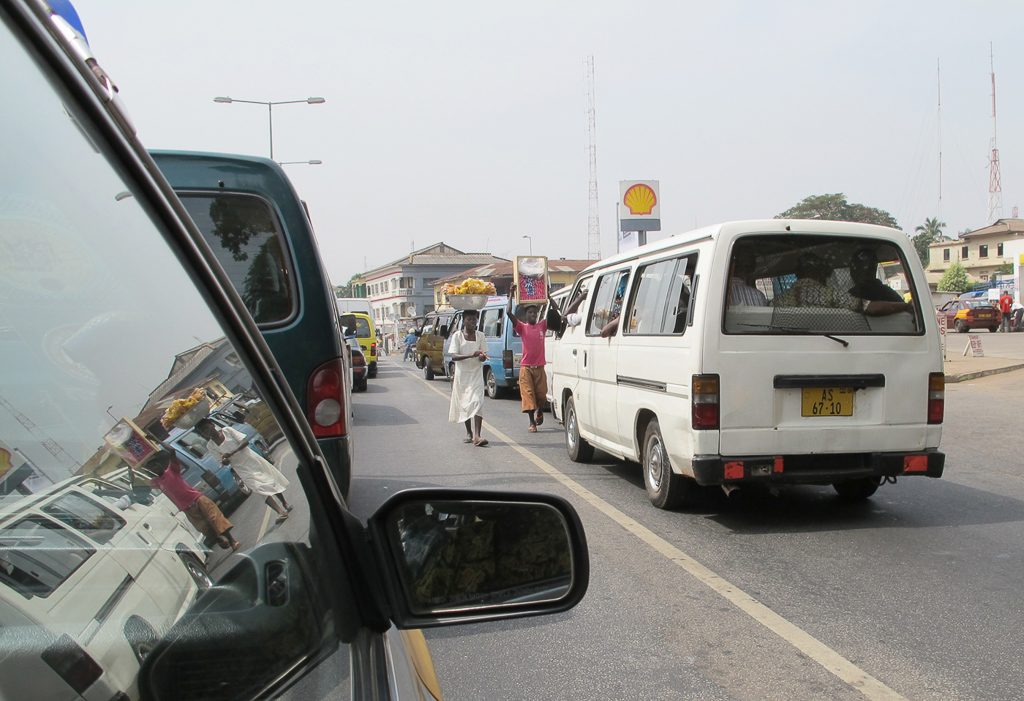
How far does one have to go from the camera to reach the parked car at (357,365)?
1898cm

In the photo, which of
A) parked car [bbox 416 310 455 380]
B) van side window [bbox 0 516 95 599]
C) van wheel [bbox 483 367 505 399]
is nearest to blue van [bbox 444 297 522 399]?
van wheel [bbox 483 367 505 399]

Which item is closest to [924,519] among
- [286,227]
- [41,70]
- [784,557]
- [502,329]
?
[784,557]

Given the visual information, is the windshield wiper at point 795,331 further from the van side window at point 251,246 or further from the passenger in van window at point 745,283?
the van side window at point 251,246

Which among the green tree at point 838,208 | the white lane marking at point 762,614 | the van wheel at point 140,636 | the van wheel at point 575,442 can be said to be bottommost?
the white lane marking at point 762,614

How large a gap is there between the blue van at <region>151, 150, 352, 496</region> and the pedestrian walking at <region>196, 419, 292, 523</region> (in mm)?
3336

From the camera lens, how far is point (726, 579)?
4891mm

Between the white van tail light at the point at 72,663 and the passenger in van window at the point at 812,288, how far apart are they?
559 centimetres

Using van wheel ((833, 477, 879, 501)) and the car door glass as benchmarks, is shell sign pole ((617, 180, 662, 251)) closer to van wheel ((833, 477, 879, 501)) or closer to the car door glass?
van wheel ((833, 477, 879, 501))

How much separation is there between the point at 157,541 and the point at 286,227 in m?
3.73

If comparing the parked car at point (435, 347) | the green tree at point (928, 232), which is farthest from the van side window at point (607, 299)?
the green tree at point (928, 232)

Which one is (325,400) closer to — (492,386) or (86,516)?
(86,516)

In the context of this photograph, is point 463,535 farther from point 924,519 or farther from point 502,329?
point 502,329

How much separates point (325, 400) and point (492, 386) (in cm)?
1330

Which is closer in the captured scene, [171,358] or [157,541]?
[157,541]
